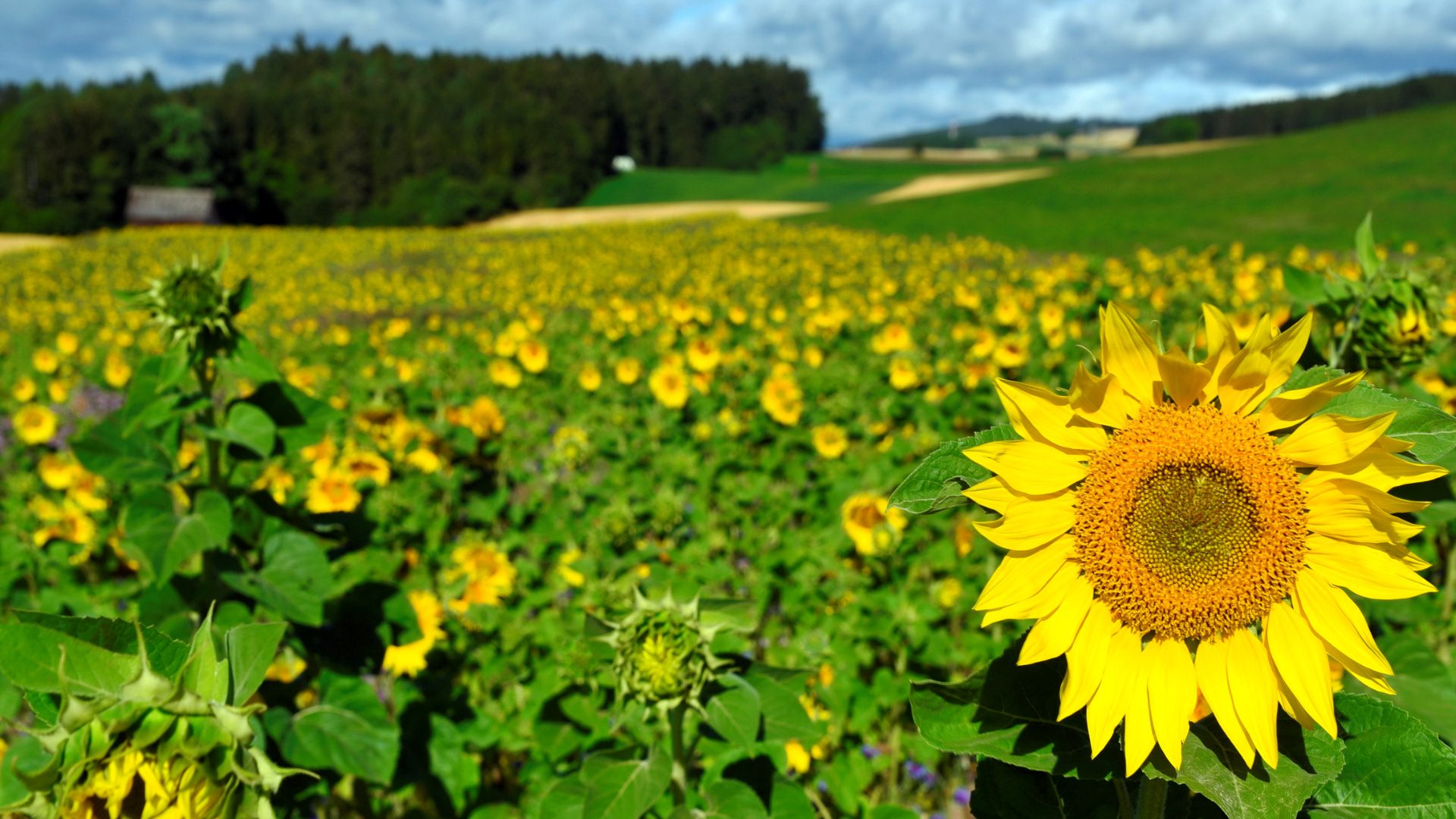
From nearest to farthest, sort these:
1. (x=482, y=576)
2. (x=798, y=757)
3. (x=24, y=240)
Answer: (x=798, y=757), (x=482, y=576), (x=24, y=240)

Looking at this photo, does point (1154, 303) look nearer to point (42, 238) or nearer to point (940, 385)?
point (940, 385)

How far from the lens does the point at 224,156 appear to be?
61.7 meters

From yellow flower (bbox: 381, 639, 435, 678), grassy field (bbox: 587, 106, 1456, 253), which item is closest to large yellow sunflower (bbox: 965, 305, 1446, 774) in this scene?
yellow flower (bbox: 381, 639, 435, 678)

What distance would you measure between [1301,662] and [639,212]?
5933 cm

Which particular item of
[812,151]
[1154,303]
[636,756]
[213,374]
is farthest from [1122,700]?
[812,151]

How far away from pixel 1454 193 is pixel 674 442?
127ft

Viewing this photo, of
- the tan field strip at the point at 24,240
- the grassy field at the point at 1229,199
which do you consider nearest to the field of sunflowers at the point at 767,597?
the grassy field at the point at 1229,199

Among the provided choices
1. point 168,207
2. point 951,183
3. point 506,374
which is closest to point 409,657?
point 506,374

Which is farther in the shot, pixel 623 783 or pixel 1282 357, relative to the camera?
pixel 623 783

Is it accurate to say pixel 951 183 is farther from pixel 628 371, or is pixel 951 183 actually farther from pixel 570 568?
pixel 570 568

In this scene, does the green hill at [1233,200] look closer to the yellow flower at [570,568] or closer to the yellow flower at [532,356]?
the yellow flower at [532,356]

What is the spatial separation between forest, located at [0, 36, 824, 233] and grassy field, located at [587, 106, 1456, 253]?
23.1 m

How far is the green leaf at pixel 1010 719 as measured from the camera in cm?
105

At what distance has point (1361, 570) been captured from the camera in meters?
0.96
